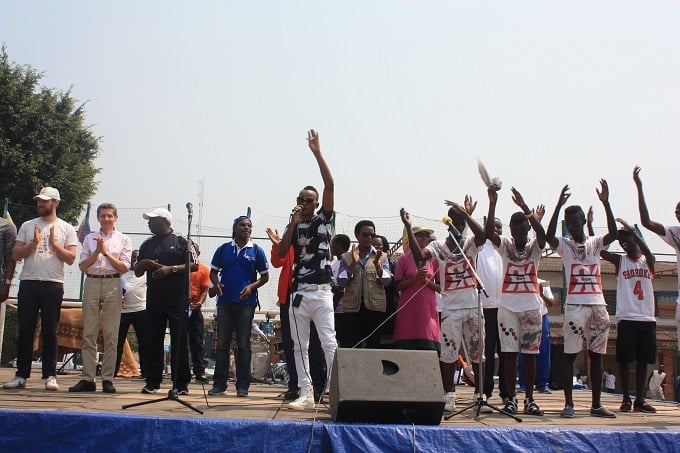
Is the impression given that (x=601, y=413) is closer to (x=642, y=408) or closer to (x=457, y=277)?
(x=642, y=408)

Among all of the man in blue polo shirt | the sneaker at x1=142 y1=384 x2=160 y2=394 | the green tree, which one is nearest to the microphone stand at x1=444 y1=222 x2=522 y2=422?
the man in blue polo shirt

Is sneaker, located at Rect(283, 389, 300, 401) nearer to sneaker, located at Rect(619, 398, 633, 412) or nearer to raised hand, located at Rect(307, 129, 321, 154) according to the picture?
raised hand, located at Rect(307, 129, 321, 154)

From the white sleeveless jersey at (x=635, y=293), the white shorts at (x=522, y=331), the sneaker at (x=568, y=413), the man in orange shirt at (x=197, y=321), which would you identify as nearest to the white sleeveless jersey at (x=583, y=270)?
the white shorts at (x=522, y=331)

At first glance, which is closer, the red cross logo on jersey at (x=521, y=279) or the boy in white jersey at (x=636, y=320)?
the red cross logo on jersey at (x=521, y=279)

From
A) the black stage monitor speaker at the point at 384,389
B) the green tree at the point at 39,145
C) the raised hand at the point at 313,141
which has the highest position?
the green tree at the point at 39,145

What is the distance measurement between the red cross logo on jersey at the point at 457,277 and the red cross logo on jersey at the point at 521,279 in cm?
35

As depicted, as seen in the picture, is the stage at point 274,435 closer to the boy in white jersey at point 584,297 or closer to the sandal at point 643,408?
the boy in white jersey at point 584,297

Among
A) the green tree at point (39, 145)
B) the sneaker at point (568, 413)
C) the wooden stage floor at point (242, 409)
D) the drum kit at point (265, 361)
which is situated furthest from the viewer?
the green tree at point (39, 145)

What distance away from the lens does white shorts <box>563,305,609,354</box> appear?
7.25m

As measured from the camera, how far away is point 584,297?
23.8ft

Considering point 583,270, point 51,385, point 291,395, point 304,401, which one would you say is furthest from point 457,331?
point 51,385

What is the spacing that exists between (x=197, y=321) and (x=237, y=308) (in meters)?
2.67

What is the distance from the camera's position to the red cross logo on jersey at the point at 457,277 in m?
7.39

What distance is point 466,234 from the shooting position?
801 centimetres
